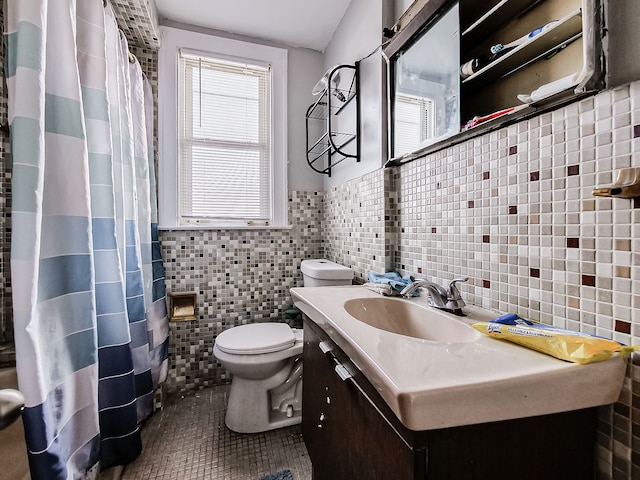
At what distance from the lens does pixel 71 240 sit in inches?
41.0

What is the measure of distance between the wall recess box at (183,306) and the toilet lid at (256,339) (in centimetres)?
42

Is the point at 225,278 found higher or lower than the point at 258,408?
higher

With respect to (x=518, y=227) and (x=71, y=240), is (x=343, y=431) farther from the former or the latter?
(x=71, y=240)

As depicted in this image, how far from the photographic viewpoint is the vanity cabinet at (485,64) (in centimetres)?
72

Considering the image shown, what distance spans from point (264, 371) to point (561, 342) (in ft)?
4.35

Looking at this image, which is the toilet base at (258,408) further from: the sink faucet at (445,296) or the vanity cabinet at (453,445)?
the sink faucet at (445,296)

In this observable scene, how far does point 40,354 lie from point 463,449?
1.15m

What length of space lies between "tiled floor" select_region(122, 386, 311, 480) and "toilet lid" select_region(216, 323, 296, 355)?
454 mm

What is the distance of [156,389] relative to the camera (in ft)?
5.97

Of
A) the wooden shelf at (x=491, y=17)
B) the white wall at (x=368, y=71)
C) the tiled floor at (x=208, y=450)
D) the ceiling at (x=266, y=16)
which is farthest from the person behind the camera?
the ceiling at (x=266, y=16)

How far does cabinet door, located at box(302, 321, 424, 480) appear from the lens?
0.58 meters

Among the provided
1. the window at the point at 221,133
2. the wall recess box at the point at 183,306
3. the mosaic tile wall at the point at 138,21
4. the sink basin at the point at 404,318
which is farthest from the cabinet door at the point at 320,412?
the mosaic tile wall at the point at 138,21

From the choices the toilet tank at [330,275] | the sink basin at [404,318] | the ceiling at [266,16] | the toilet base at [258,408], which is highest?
the ceiling at [266,16]

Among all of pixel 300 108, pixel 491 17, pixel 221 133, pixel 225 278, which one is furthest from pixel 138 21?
pixel 491 17
